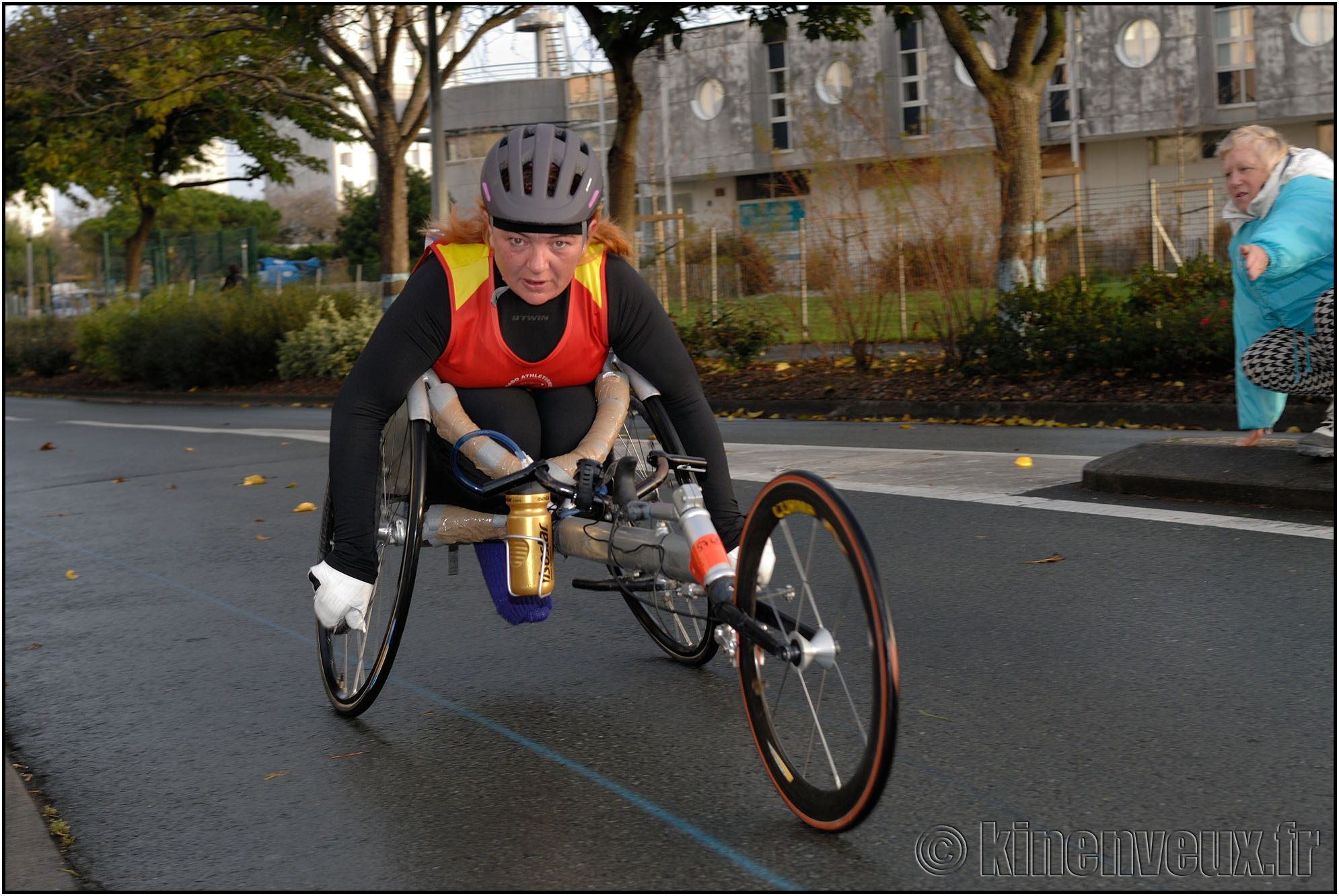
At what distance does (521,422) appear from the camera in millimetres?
4266

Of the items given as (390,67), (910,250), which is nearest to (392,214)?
(390,67)

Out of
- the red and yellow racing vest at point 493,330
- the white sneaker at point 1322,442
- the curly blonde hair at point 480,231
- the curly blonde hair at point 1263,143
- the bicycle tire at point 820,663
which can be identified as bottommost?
the bicycle tire at point 820,663

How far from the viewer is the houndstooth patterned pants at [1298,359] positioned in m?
6.89

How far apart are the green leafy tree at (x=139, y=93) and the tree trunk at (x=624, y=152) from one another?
6.12 meters

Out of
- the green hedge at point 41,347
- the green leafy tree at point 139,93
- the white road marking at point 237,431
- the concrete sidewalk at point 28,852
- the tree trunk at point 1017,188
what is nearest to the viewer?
the concrete sidewalk at point 28,852

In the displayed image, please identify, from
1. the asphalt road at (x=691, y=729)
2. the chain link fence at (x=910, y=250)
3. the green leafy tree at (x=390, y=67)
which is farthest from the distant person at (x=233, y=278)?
A: the asphalt road at (x=691, y=729)

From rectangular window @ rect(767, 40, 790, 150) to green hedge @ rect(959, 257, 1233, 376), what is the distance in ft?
120

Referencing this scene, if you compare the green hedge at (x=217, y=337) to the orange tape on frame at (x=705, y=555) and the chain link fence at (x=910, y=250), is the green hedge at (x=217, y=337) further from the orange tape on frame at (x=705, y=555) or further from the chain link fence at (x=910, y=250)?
the orange tape on frame at (x=705, y=555)

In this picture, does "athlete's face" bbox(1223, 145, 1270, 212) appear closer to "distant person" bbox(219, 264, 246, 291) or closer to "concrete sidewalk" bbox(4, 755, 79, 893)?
"concrete sidewalk" bbox(4, 755, 79, 893)

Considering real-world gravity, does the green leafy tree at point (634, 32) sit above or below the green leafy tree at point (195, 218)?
below

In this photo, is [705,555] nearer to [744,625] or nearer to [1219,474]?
[744,625]

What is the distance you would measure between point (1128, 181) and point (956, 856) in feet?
155

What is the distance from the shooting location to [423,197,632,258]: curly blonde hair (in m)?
4.13

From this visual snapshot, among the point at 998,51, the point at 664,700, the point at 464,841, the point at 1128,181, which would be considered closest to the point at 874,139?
the point at 664,700
